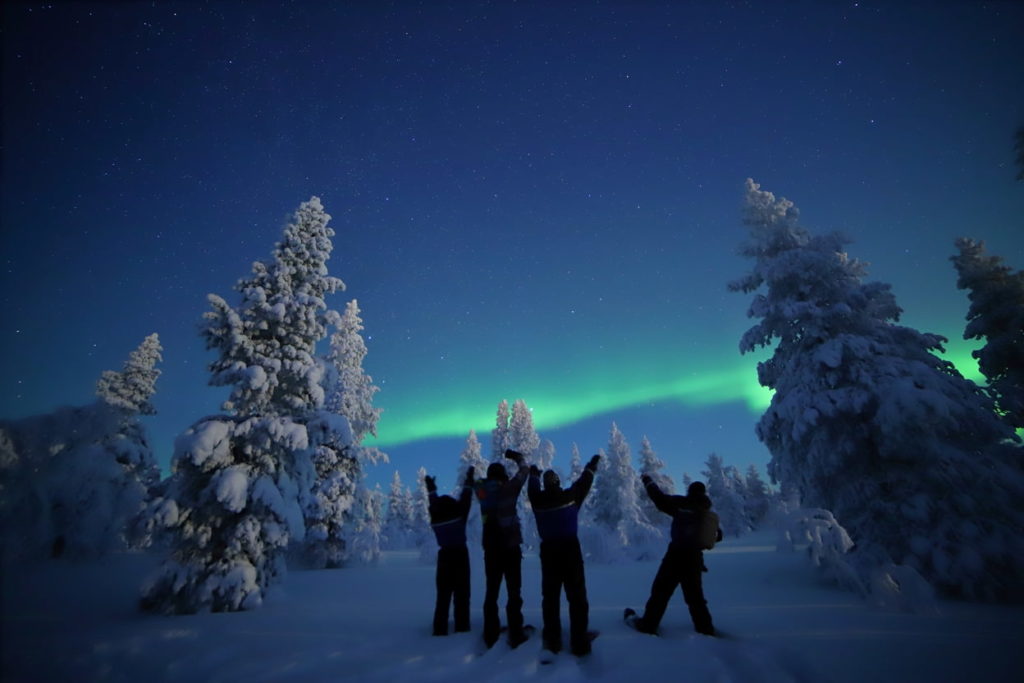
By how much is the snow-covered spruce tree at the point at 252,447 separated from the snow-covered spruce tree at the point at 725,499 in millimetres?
51510

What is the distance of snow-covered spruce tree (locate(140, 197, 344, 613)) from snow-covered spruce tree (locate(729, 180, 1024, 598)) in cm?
1365

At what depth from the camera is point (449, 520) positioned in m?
6.91

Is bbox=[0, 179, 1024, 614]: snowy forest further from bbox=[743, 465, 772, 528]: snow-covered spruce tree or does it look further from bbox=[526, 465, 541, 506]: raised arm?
bbox=[743, 465, 772, 528]: snow-covered spruce tree

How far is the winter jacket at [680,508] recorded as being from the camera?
637cm

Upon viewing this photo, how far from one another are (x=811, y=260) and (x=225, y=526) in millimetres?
18102

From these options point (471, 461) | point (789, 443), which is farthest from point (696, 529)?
point (471, 461)

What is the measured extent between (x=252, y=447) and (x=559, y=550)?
8.90m

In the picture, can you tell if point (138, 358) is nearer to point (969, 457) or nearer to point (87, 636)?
point (87, 636)

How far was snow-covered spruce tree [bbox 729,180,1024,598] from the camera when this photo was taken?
9.27 metres

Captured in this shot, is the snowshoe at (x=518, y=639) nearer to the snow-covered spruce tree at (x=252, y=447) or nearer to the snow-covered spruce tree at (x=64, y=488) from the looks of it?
the snow-covered spruce tree at (x=252, y=447)

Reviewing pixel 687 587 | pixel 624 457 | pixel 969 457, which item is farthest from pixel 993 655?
pixel 624 457

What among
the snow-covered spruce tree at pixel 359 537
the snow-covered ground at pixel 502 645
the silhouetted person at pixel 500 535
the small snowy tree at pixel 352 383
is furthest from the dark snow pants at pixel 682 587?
the small snowy tree at pixel 352 383

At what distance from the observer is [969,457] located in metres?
9.77

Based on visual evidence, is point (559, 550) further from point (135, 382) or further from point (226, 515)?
point (135, 382)
